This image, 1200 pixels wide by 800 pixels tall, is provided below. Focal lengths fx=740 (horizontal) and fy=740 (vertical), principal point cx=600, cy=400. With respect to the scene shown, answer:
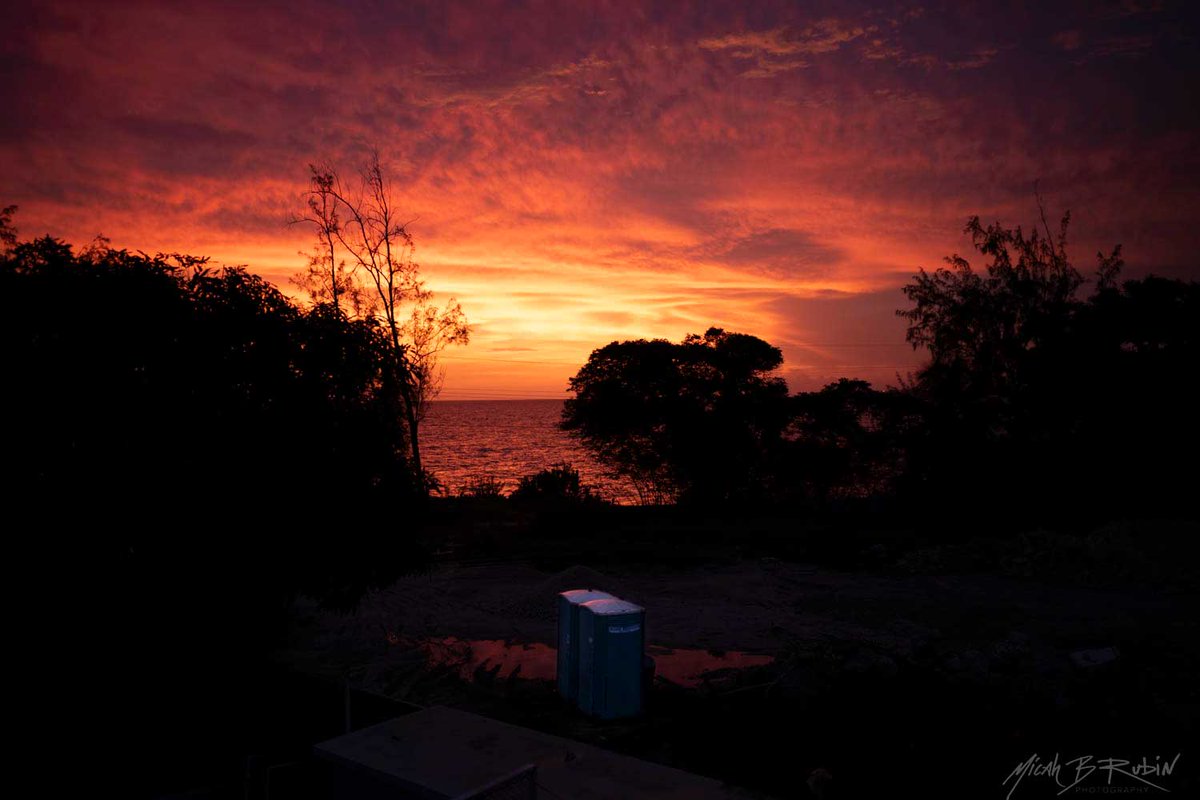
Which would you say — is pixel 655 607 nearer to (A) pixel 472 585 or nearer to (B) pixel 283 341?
(A) pixel 472 585

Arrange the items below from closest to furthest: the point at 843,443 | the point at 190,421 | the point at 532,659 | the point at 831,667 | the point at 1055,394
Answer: the point at 190,421 → the point at 831,667 → the point at 532,659 → the point at 1055,394 → the point at 843,443

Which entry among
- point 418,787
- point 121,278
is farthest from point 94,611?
point 418,787

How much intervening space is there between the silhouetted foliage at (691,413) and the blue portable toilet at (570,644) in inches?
966

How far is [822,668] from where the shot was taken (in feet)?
34.2

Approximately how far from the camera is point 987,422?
29.6 meters

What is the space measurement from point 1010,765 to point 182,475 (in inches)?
396

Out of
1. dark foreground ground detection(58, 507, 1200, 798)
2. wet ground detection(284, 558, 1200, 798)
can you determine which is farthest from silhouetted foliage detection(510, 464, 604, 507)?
wet ground detection(284, 558, 1200, 798)

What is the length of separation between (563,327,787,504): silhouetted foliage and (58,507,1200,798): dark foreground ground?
1182 cm

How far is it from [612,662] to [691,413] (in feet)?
84.0

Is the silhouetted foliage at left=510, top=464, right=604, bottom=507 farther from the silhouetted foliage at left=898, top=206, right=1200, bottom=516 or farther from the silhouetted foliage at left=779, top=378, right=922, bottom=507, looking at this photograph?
the silhouetted foliage at left=898, top=206, right=1200, bottom=516

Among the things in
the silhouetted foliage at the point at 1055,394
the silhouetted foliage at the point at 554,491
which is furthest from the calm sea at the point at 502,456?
the silhouetted foliage at the point at 1055,394

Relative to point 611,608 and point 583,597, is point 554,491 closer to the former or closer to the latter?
point 583,597
